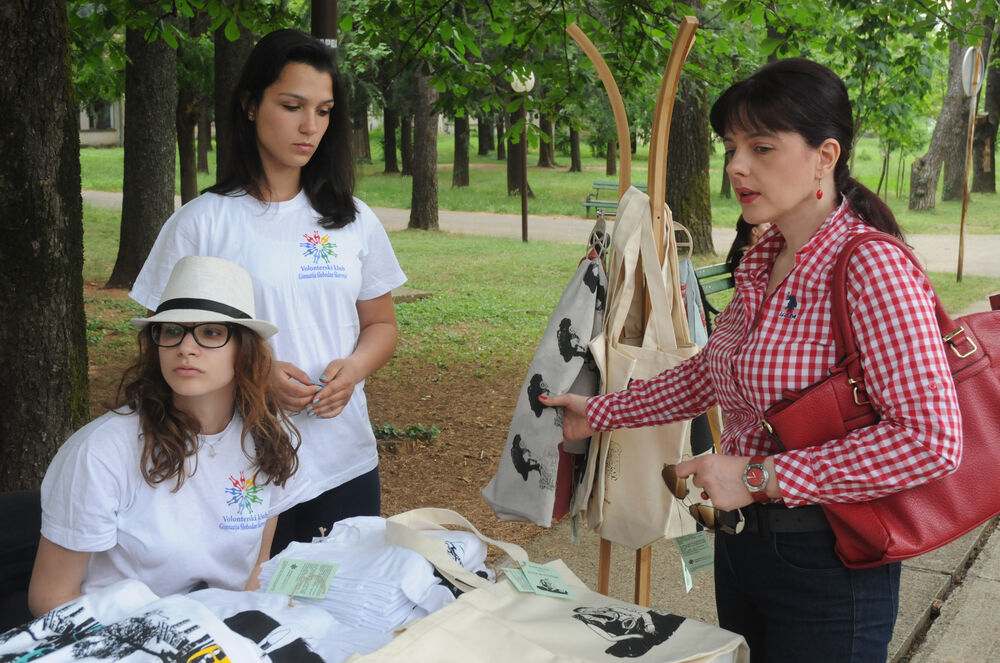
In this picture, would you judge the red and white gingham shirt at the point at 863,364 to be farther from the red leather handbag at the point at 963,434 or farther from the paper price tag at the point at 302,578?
the paper price tag at the point at 302,578

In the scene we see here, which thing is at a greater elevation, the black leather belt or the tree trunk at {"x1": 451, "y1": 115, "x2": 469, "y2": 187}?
the tree trunk at {"x1": 451, "y1": 115, "x2": 469, "y2": 187}

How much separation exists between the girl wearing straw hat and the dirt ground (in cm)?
258

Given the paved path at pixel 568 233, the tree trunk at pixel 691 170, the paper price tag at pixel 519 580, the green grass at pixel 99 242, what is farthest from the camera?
the paved path at pixel 568 233

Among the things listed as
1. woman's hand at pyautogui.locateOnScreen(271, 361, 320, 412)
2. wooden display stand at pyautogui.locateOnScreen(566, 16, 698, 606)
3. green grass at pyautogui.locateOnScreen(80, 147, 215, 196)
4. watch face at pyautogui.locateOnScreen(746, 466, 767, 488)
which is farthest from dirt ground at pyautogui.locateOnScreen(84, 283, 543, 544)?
green grass at pyautogui.locateOnScreen(80, 147, 215, 196)

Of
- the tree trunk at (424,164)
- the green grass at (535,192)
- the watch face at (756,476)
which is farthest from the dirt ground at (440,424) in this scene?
the green grass at (535,192)

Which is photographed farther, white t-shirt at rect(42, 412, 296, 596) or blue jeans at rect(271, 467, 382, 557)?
blue jeans at rect(271, 467, 382, 557)

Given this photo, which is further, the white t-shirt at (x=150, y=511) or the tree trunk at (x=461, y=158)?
the tree trunk at (x=461, y=158)

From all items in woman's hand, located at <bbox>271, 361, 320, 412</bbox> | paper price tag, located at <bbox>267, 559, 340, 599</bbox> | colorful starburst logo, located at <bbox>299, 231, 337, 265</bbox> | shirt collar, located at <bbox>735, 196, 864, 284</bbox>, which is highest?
shirt collar, located at <bbox>735, 196, 864, 284</bbox>

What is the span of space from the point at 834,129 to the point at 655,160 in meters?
1.15

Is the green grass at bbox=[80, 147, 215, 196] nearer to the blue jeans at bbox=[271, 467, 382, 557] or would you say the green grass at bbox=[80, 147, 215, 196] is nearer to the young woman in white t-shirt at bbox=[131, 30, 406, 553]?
the young woman in white t-shirt at bbox=[131, 30, 406, 553]

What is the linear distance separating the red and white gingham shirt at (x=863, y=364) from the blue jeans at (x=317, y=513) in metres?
1.21

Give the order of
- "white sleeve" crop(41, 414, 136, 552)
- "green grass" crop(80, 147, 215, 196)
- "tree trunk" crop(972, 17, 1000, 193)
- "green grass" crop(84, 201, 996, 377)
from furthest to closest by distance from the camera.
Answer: "tree trunk" crop(972, 17, 1000, 193) < "green grass" crop(80, 147, 215, 196) < "green grass" crop(84, 201, 996, 377) < "white sleeve" crop(41, 414, 136, 552)

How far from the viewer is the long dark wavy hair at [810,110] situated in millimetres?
1908

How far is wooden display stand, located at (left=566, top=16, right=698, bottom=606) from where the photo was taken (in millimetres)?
2922
